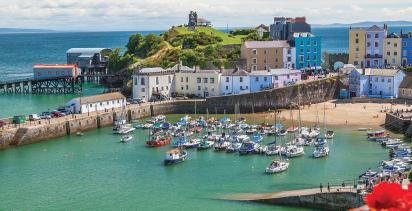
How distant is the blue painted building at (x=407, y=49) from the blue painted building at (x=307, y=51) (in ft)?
35.2

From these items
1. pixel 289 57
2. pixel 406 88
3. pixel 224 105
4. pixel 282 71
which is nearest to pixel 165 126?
pixel 224 105

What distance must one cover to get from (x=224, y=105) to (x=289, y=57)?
17.8 metres

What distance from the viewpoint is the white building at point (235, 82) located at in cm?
7375

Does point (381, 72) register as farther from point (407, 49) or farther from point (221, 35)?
point (221, 35)

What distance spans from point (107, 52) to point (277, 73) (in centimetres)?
4635

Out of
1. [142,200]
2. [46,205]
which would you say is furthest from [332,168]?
[46,205]

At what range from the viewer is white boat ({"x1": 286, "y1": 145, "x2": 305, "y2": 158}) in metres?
48.1

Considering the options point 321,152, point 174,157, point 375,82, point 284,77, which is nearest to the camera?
point 174,157

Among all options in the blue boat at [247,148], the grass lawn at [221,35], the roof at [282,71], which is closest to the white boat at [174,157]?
the blue boat at [247,148]

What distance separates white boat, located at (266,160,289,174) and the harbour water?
44 cm

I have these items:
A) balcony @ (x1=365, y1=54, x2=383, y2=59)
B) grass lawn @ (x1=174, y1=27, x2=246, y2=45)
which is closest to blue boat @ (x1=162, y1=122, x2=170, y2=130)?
balcony @ (x1=365, y1=54, x2=383, y2=59)

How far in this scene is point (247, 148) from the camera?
50125 millimetres

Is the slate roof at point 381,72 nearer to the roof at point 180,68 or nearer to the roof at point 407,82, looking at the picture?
the roof at point 407,82

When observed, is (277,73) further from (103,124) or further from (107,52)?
(107,52)
